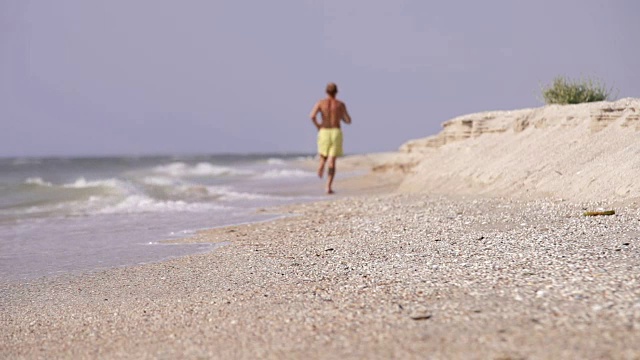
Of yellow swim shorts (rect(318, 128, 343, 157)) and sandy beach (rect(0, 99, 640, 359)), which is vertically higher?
yellow swim shorts (rect(318, 128, 343, 157))

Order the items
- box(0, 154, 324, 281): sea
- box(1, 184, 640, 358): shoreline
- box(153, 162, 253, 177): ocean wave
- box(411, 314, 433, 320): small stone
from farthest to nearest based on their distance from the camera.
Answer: box(153, 162, 253, 177): ocean wave
box(0, 154, 324, 281): sea
box(411, 314, 433, 320): small stone
box(1, 184, 640, 358): shoreline

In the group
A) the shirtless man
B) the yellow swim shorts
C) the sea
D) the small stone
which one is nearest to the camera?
the small stone

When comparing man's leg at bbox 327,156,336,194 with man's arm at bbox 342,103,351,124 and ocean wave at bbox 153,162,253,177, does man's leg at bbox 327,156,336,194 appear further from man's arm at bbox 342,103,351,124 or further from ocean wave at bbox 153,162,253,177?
ocean wave at bbox 153,162,253,177

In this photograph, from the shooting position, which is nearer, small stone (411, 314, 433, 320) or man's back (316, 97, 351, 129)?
small stone (411, 314, 433, 320)

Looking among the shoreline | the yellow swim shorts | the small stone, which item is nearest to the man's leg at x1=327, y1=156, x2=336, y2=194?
the yellow swim shorts

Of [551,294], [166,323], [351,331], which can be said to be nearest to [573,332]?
[551,294]

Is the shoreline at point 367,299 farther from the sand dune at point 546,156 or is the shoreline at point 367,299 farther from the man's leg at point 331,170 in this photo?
the man's leg at point 331,170

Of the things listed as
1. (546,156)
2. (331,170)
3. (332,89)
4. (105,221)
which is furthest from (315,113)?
(105,221)

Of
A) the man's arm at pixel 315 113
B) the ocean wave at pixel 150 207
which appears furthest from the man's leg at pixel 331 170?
the ocean wave at pixel 150 207

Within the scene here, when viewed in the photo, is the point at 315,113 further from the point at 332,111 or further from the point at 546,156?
the point at 546,156

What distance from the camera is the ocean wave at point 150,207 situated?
42.5 feet

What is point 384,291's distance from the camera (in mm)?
4590

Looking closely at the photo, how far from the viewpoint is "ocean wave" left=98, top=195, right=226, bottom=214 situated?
12945 mm

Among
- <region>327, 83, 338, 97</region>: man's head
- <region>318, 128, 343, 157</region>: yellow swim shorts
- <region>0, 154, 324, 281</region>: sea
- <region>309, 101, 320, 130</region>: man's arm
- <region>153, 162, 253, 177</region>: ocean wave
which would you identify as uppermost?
<region>327, 83, 338, 97</region>: man's head
